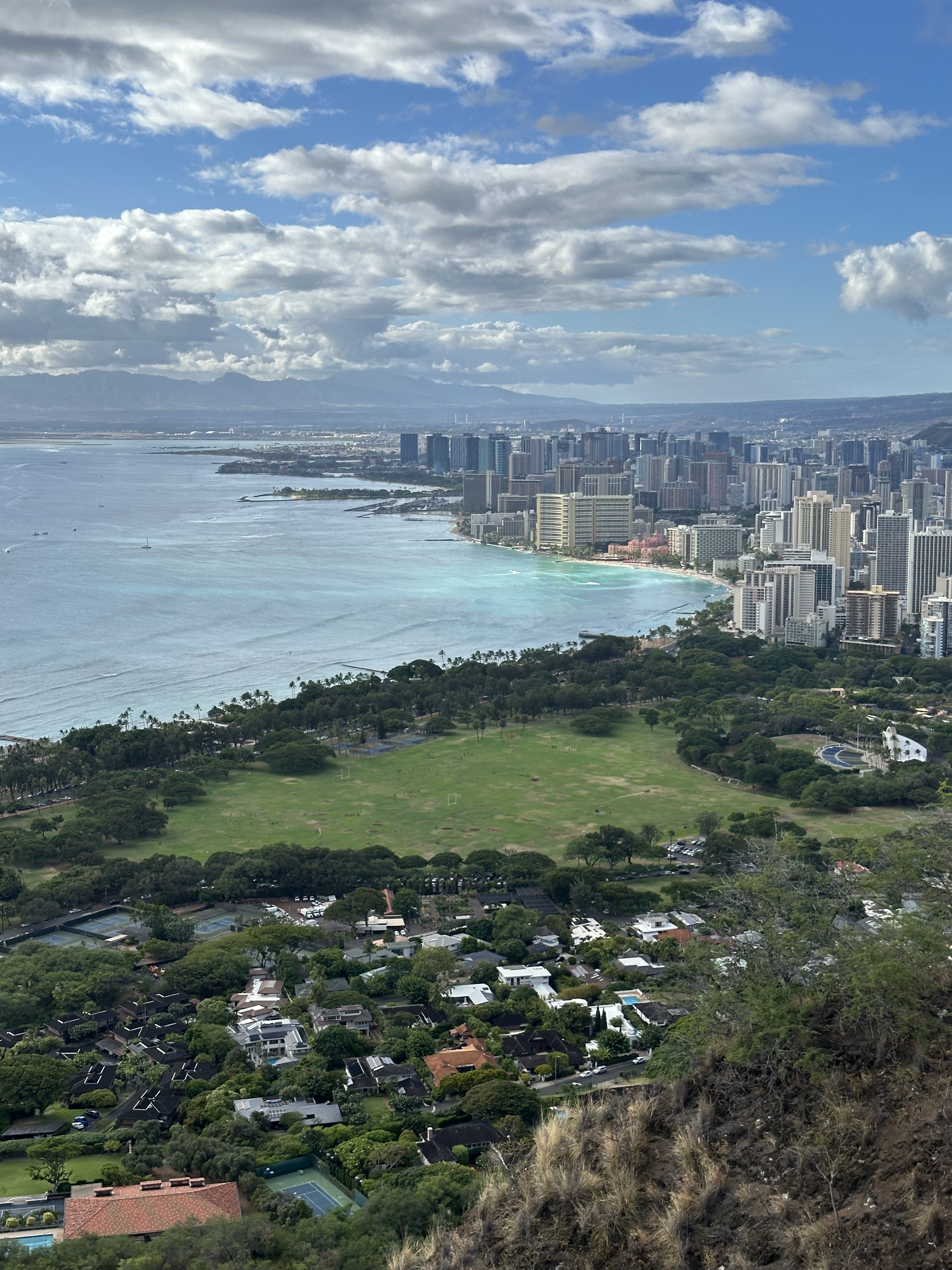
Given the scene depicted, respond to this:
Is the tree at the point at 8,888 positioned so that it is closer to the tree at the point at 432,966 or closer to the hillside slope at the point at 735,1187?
the tree at the point at 432,966

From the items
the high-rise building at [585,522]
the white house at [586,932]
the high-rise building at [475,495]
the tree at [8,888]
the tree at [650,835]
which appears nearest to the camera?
the white house at [586,932]

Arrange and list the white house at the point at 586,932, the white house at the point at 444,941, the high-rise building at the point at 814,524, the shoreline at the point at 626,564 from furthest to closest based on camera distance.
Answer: the shoreline at the point at 626,564 → the high-rise building at the point at 814,524 → the white house at the point at 586,932 → the white house at the point at 444,941

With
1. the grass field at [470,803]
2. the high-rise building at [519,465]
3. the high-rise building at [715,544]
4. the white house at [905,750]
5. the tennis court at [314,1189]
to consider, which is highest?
the high-rise building at [519,465]

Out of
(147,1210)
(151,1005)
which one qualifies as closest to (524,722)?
(151,1005)

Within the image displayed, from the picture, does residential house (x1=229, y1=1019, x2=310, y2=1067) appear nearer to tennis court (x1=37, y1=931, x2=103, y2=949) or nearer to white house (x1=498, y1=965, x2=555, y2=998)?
white house (x1=498, y1=965, x2=555, y2=998)

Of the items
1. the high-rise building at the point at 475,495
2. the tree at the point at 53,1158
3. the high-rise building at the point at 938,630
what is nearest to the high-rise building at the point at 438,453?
the high-rise building at the point at 475,495

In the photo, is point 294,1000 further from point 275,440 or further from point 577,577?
point 275,440

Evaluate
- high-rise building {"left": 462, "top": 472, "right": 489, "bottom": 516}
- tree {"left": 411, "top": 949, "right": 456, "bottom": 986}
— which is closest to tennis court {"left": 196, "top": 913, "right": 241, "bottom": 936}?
tree {"left": 411, "top": 949, "right": 456, "bottom": 986}

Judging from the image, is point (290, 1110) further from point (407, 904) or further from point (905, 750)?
point (905, 750)
